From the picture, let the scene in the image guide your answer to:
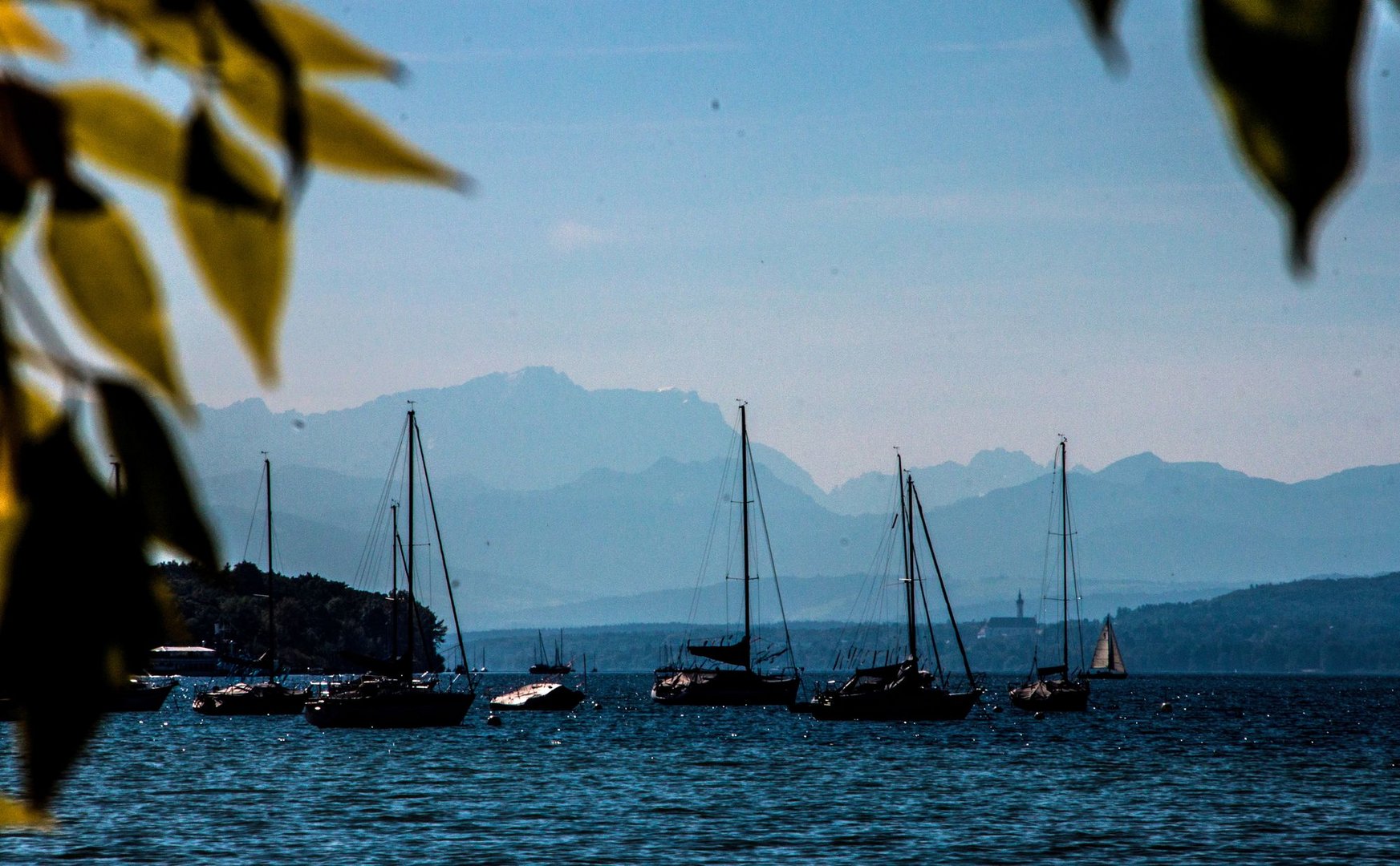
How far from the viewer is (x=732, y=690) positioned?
3184 inches

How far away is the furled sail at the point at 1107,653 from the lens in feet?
437

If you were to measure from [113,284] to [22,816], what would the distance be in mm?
287

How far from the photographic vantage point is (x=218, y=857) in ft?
96.6

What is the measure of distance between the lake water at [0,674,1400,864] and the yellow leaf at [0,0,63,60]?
528 inches

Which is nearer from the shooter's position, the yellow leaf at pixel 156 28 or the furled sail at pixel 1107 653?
the yellow leaf at pixel 156 28

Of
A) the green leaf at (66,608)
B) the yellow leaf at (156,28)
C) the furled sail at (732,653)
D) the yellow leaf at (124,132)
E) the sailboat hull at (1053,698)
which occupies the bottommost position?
the sailboat hull at (1053,698)

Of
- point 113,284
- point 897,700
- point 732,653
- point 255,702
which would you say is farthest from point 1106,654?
point 113,284

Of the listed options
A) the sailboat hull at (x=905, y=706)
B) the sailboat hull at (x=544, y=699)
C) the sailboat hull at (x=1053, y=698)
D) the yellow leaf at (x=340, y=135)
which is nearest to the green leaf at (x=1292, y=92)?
the yellow leaf at (x=340, y=135)

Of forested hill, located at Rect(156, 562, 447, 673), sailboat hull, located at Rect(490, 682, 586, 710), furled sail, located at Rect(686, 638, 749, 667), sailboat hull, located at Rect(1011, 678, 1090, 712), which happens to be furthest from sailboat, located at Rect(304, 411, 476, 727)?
forested hill, located at Rect(156, 562, 447, 673)

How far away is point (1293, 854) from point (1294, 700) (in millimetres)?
98857

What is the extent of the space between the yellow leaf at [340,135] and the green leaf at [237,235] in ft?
0.07

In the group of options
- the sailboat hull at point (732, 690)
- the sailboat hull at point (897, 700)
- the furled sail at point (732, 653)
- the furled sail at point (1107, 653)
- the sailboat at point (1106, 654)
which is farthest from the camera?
the sailboat at point (1106, 654)

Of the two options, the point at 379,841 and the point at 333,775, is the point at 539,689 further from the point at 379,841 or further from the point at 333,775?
the point at 379,841

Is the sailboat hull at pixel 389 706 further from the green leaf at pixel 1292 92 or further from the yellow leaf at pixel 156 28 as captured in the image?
the green leaf at pixel 1292 92
